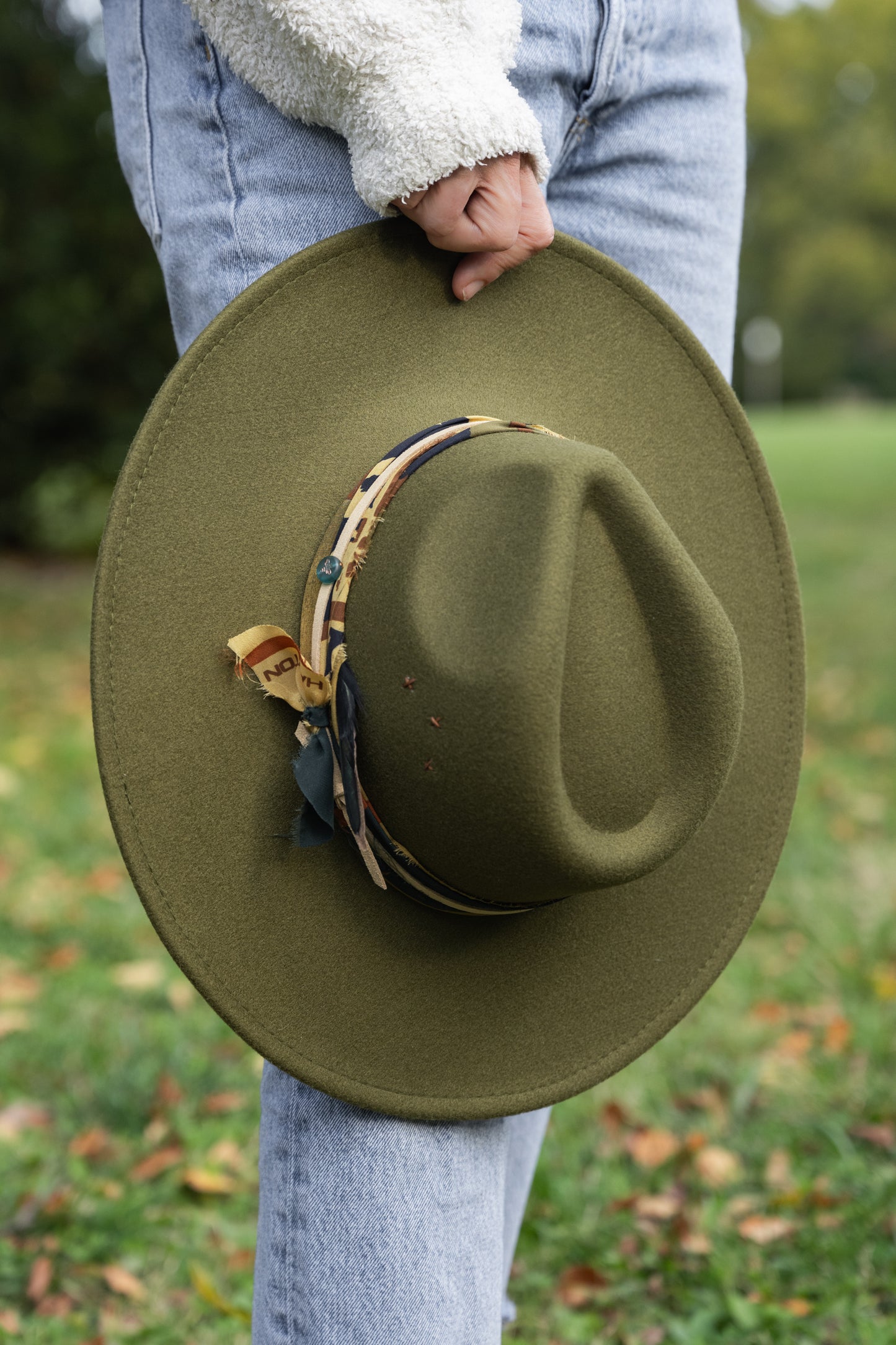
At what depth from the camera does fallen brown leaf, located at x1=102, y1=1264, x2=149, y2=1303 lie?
1771mm

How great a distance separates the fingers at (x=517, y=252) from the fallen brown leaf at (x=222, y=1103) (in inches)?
62.6

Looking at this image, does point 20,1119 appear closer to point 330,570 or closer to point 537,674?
point 330,570

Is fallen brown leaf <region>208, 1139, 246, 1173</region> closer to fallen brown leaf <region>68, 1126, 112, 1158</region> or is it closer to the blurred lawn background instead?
the blurred lawn background

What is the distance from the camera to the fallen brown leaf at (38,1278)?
1.75m

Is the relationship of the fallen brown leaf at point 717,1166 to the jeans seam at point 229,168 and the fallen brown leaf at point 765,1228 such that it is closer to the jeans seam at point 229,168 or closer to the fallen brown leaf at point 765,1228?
the fallen brown leaf at point 765,1228

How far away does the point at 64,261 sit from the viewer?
6445mm

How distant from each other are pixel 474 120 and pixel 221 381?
0.29 metres

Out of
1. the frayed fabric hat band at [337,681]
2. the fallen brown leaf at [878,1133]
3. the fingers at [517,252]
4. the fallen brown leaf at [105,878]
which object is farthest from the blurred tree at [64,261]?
the frayed fabric hat band at [337,681]

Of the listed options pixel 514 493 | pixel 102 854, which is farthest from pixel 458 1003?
pixel 102 854

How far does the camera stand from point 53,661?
16.8ft

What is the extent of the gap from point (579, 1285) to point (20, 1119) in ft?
3.24

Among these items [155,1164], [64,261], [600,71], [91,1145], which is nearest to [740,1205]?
[155,1164]

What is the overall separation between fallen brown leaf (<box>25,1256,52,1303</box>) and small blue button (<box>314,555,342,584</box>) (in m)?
1.29

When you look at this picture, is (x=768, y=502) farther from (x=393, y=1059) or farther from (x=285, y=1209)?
(x=285, y=1209)
